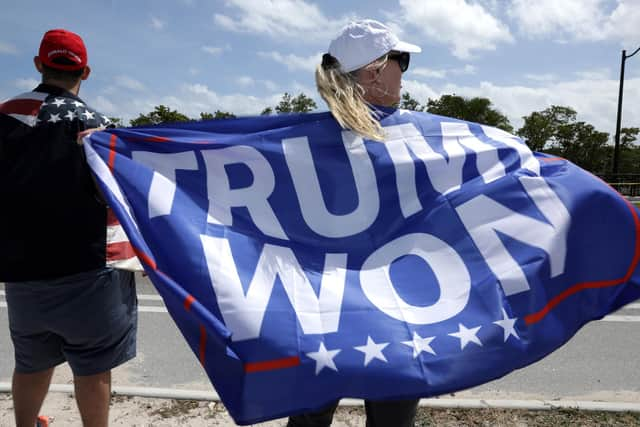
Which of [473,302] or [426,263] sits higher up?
[426,263]

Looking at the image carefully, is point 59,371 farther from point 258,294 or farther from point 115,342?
point 258,294

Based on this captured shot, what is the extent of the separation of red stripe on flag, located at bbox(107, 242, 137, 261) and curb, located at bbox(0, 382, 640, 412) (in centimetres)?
123

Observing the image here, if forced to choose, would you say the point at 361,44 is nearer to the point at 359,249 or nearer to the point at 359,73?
the point at 359,73

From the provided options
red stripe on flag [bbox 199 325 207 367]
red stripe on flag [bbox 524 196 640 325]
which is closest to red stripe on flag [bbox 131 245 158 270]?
red stripe on flag [bbox 199 325 207 367]

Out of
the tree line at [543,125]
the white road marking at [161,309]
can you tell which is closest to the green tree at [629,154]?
the tree line at [543,125]

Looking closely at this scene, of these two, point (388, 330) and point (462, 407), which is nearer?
point (388, 330)

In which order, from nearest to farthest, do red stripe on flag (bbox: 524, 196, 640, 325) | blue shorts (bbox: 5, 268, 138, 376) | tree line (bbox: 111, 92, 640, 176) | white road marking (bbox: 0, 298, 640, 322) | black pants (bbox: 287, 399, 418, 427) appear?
black pants (bbox: 287, 399, 418, 427)
red stripe on flag (bbox: 524, 196, 640, 325)
blue shorts (bbox: 5, 268, 138, 376)
white road marking (bbox: 0, 298, 640, 322)
tree line (bbox: 111, 92, 640, 176)

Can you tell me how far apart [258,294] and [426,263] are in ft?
2.36

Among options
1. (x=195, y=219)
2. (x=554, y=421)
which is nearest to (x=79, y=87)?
(x=195, y=219)

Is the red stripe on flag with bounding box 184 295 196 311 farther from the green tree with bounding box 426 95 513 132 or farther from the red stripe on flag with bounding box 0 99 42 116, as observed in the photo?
the green tree with bounding box 426 95 513 132

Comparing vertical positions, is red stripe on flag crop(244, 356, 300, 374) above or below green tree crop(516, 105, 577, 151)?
below

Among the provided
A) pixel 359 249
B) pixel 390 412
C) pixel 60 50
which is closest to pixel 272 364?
pixel 390 412

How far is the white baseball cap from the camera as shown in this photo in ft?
7.13

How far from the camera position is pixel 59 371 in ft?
11.9
